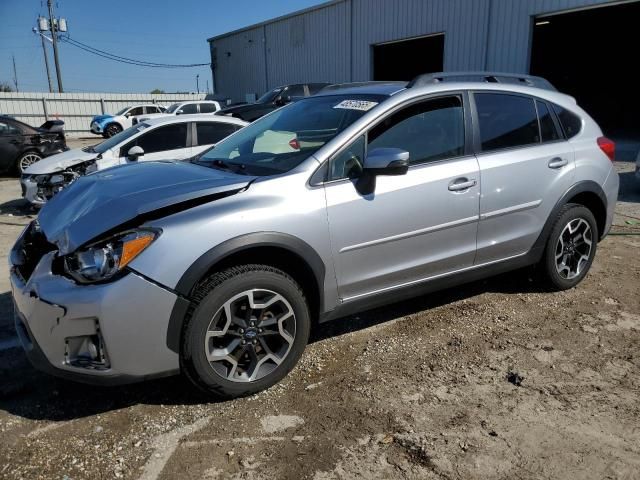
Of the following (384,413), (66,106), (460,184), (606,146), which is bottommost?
(384,413)

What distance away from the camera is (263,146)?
3727 mm

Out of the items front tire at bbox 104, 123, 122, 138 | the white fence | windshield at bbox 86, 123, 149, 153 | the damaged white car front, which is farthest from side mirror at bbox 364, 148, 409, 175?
the white fence

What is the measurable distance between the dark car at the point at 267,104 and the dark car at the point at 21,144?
4.72 metres

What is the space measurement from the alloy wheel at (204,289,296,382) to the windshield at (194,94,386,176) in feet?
2.68

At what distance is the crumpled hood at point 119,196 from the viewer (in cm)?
269

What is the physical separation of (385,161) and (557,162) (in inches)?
72.4

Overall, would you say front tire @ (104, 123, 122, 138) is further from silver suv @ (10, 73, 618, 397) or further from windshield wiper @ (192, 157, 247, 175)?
windshield wiper @ (192, 157, 247, 175)

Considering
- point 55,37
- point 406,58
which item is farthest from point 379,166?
point 55,37

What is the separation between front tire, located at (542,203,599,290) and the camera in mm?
4176

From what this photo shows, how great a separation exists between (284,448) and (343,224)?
1.27 m

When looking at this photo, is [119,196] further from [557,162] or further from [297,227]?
[557,162]

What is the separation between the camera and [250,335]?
2.85 metres

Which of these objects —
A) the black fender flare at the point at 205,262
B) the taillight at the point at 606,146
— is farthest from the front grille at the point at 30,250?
the taillight at the point at 606,146

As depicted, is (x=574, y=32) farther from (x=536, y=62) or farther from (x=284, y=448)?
(x=284, y=448)
